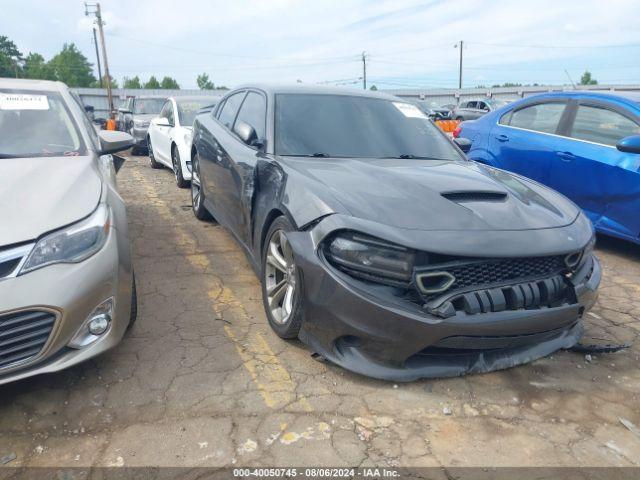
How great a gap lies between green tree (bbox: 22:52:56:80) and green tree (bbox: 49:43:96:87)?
0.94 metres

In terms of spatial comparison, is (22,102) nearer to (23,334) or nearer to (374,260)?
(23,334)

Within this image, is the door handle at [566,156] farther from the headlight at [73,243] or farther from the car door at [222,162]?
the headlight at [73,243]

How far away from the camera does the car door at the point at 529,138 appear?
546 centimetres

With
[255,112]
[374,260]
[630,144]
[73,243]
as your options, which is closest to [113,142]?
[255,112]

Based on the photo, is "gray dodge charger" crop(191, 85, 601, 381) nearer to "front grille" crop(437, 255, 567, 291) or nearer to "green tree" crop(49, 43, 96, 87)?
"front grille" crop(437, 255, 567, 291)

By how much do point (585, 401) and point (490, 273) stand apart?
880mm

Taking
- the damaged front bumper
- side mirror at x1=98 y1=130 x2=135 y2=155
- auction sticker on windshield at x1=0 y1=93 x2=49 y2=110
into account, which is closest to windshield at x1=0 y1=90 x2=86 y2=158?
auction sticker on windshield at x1=0 y1=93 x2=49 y2=110

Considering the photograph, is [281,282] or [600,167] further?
[600,167]

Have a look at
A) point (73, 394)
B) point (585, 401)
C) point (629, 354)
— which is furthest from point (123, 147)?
point (629, 354)

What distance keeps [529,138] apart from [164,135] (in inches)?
231

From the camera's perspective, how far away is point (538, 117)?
5.77 m

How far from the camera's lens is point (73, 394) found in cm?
257

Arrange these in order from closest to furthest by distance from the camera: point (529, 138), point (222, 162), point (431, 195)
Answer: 1. point (431, 195)
2. point (222, 162)
3. point (529, 138)

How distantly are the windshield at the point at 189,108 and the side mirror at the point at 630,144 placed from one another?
577cm
